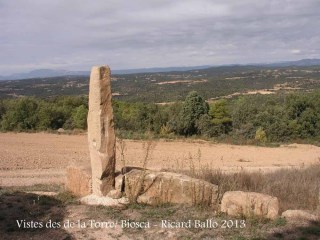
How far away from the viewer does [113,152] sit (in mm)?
7848

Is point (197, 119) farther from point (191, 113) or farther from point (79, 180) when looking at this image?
point (79, 180)

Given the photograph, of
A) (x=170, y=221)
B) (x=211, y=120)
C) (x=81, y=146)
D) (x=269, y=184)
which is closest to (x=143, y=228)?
(x=170, y=221)

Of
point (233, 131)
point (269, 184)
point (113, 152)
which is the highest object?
point (113, 152)

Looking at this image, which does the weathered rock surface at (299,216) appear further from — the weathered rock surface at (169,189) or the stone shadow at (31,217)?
the stone shadow at (31,217)

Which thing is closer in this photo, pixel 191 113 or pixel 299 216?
pixel 299 216

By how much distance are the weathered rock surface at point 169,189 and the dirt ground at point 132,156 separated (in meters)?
4.52

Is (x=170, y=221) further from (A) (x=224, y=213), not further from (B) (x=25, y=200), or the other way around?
(B) (x=25, y=200)

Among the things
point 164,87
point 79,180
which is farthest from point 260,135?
point 164,87

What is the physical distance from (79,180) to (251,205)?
11.8ft

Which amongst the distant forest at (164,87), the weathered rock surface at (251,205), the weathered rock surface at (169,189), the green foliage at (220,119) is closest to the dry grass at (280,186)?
the weathered rock surface at (169,189)

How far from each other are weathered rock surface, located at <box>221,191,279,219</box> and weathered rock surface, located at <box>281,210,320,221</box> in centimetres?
18

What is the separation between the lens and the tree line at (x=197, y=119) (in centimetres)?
2936

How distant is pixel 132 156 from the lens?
61.4ft

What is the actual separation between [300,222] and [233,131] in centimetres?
2533
